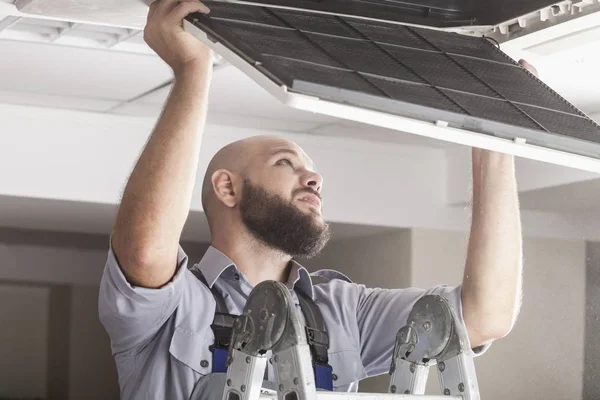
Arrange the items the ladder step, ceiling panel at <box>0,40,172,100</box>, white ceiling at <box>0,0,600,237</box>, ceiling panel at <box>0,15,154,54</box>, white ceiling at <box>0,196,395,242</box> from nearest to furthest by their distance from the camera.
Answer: the ladder step, ceiling panel at <box>0,15,154,54</box>, white ceiling at <box>0,0,600,237</box>, ceiling panel at <box>0,40,172,100</box>, white ceiling at <box>0,196,395,242</box>

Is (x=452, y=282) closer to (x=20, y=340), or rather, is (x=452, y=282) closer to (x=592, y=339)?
(x=592, y=339)

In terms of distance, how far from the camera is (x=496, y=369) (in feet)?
17.0

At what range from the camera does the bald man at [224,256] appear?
5.47 ft

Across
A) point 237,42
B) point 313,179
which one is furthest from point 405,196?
point 237,42

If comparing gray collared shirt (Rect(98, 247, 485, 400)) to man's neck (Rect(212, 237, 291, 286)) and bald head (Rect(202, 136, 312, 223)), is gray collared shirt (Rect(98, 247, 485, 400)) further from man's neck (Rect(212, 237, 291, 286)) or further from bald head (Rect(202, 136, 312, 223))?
bald head (Rect(202, 136, 312, 223))

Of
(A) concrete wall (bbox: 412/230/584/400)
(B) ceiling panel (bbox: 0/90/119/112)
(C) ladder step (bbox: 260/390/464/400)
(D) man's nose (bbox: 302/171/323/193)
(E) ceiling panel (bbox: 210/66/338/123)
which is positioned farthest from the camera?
(A) concrete wall (bbox: 412/230/584/400)

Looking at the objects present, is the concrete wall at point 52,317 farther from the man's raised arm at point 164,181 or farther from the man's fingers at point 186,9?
the man's fingers at point 186,9

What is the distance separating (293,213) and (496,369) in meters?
3.34

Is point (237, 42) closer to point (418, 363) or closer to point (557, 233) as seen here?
point (418, 363)

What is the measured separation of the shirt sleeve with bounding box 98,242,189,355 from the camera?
170cm

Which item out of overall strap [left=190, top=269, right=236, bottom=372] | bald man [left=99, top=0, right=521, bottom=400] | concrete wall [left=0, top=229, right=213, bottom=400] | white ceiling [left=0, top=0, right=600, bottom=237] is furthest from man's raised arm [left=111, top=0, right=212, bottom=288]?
concrete wall [left=0, top=229, right=213, bottom=400]

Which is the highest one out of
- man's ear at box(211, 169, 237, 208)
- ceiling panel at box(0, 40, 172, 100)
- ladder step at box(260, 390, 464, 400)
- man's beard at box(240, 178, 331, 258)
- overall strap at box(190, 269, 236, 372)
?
ceiling panel at box(0, 40, 172, 100)

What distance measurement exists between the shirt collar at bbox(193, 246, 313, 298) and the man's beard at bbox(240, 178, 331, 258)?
0.04 metres

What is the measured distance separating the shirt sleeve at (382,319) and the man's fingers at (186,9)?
31.4 inches
